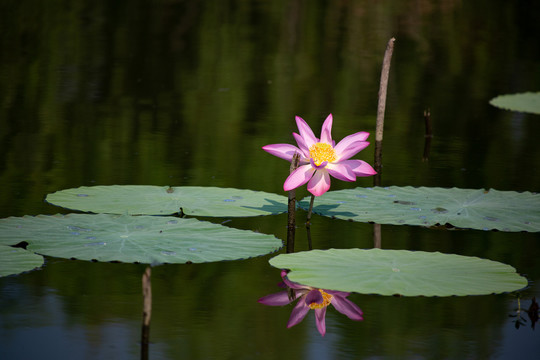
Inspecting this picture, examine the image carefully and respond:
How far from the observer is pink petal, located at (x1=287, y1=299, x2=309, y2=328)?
296cm

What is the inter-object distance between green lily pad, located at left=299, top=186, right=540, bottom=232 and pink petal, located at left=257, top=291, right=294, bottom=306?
812 millimetres

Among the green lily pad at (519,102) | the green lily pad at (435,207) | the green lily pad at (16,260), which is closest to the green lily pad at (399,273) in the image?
the green lily pad at (435,207)

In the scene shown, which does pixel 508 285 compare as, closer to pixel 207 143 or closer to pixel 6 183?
pixel 6 183

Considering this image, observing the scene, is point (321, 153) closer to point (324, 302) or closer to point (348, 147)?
point (348, 147)

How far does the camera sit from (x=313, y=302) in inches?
123

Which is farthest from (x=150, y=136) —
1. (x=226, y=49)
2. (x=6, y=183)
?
(x=226, y=49)

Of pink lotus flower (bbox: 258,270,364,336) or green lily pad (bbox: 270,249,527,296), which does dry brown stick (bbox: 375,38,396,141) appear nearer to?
green lily pad (bbox: 270,249,527,296)

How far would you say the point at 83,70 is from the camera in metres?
9.11

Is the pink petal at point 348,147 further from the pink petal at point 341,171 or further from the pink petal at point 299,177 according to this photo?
the pink petal at point 299,177

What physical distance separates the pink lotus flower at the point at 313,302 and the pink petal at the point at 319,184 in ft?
2.22

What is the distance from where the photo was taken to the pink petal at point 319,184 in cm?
388

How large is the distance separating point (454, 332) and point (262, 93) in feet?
18.5

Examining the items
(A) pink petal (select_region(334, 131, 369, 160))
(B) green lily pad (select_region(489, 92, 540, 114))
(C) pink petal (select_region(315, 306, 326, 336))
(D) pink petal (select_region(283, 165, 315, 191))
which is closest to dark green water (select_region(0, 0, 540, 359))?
(C) pink petal (select_region(315, 306, 326, 336))

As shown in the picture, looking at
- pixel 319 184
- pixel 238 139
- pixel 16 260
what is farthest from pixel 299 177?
pixel 238 139
